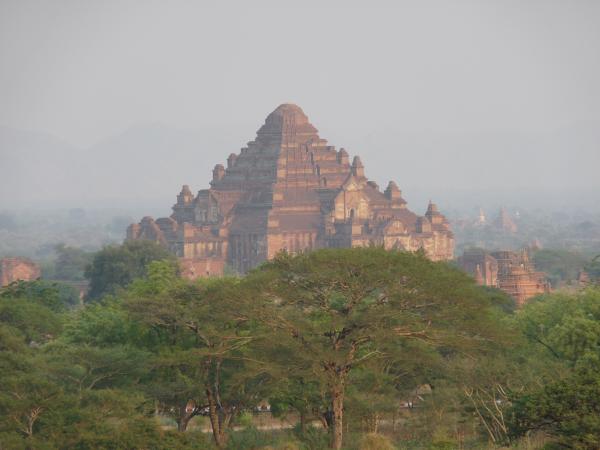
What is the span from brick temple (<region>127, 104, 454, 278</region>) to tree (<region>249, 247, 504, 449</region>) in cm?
7148

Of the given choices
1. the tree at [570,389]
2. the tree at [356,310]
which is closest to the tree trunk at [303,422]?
the tree at [356,310]

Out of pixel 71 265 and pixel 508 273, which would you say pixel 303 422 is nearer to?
pixel 508 273

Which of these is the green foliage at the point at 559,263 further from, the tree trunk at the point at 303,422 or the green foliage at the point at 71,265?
the tree trunk at the point at 303,422

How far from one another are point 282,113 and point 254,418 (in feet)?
275

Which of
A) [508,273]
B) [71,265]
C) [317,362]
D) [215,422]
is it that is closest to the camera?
[317,362]

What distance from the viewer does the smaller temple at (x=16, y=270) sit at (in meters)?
129

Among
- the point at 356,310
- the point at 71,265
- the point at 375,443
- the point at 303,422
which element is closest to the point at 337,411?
the point at 303,422

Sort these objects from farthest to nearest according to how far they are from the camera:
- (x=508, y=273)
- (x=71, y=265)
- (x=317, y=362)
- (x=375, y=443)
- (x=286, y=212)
→ (x=71, y=265)
(x=286, y=212)
(x=508, y=273)
(x=317, y=362)
(x=375, y=443)

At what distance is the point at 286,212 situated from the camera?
444 feet

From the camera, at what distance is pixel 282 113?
470 ft

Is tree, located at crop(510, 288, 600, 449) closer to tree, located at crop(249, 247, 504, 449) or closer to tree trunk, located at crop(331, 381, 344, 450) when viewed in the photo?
tree, located at crop(249, 247, 504, 449)

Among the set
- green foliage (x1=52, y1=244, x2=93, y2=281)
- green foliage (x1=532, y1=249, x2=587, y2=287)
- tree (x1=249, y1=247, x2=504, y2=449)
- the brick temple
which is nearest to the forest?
tree (x1=249, y1=247, x2=504, y2=449)

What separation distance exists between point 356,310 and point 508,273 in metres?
45.8

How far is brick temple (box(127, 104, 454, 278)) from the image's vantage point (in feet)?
429
